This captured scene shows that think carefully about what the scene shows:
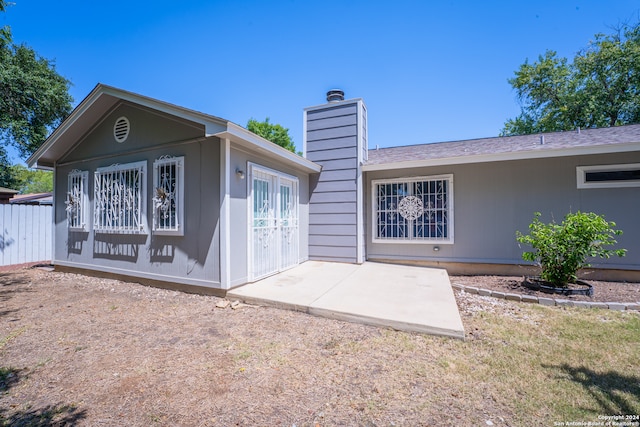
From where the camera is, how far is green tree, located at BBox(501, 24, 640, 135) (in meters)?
14.8

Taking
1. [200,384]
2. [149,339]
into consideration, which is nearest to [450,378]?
[200,384]

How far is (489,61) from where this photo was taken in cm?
898

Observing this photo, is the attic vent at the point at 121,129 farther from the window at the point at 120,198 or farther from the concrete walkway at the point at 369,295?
the concrete walkway at the point at 369,295

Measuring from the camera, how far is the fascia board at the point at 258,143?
14.4 feet

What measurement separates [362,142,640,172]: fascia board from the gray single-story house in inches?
1.0

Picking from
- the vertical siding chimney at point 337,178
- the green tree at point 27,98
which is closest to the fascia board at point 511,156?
the vertical siding chimney at point 337,178

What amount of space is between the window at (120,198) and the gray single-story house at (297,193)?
3 cm

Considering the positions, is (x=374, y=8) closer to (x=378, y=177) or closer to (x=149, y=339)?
(x=378, y=177)

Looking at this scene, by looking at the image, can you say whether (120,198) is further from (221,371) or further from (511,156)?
(511,156)

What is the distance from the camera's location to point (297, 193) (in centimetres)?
683

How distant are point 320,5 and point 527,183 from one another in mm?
6266

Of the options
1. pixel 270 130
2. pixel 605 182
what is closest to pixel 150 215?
pixel 605 182

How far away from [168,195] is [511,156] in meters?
6.95

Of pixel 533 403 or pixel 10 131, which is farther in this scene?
pixel 10 131
